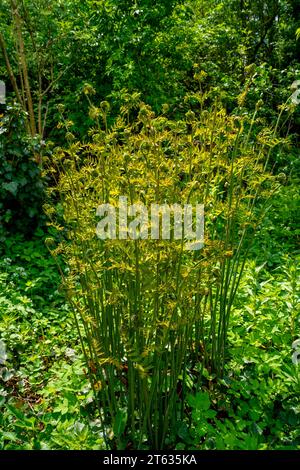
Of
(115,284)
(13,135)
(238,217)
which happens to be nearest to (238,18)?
(13,135)

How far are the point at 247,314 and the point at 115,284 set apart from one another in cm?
91

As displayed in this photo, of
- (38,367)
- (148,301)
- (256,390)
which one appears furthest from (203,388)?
(38,367)

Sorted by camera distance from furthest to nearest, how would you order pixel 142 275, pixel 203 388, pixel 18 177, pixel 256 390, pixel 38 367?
1. pixel 18 177
2. pixel 38 367
3. pixel 203 388
4. pixel 256 390
5. pixel 142 275

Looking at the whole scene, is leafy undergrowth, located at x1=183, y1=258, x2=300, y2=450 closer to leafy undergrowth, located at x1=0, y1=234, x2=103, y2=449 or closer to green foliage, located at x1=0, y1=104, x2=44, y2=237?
leafy undergrowth, located at x1=0, y1=234, x2=103, y2=449

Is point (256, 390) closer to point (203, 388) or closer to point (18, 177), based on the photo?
point (203, 388)

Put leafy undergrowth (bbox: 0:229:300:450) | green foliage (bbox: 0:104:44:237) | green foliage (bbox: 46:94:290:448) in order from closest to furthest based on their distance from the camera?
green foliage (bbox: 46:94:290:448), leafy undergrowth (bbox: 0:229:300:450), green foliage (bbox: 0:104:44:237)

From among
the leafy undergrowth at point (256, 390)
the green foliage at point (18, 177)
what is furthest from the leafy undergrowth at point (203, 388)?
the green foliage at point (18, 177)

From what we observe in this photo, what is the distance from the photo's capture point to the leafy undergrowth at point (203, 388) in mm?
1612

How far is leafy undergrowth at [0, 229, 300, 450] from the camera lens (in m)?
1.61

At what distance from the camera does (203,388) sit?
6.44ft

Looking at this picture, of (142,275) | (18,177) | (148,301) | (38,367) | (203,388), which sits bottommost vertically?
(38,367)

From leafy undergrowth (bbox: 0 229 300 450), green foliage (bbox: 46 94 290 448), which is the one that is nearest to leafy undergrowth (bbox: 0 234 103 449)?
leafy undergrowth (bbox: 0 229 300 450)

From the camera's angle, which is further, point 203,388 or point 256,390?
point 203,388
